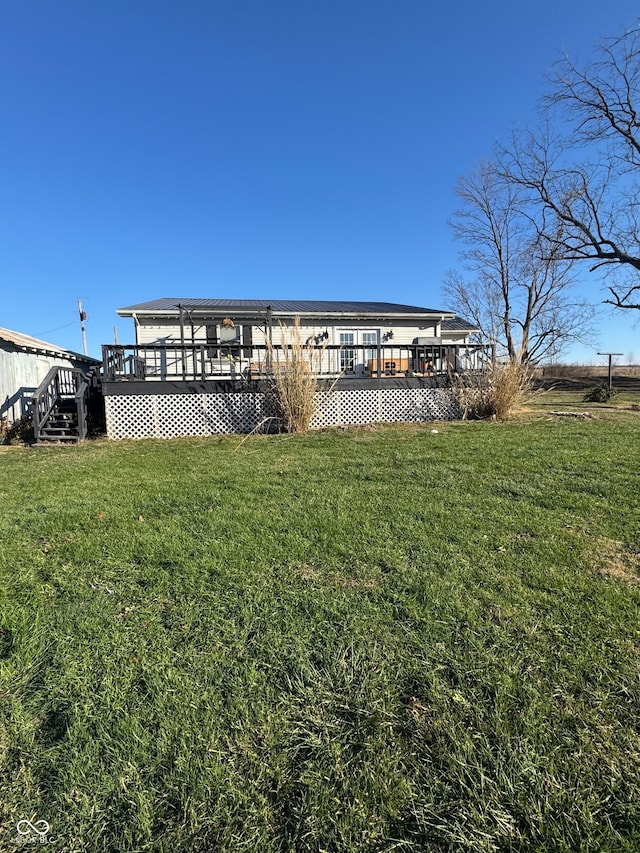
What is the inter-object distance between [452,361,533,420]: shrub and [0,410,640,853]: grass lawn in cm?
614

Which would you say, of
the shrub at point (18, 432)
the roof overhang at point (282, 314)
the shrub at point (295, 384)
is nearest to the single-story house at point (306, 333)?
the roof overhang at point (282, 314)

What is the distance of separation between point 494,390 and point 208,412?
6.75 m

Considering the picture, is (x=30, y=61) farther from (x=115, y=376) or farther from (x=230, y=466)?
(x=230, y=466)

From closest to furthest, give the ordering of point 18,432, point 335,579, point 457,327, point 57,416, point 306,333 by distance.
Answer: point 335,579, point 57,416, point 18,432, point 306,333, point 457,327

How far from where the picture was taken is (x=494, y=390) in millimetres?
9812

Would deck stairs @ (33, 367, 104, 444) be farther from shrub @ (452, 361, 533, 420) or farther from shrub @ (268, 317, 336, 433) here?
shrub @ (452, 361, 533, 420)

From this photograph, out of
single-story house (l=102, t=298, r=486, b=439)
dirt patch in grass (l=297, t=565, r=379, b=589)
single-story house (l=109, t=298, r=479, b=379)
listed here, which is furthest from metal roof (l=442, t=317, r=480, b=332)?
dirt patch in grass (l=297, t=565, r=379, b=589)

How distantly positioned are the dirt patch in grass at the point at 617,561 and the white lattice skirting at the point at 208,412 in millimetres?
6421

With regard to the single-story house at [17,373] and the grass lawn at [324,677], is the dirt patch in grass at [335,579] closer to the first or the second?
the grass lawn at [324,677]

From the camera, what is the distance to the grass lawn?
123cm

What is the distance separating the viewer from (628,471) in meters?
5.14

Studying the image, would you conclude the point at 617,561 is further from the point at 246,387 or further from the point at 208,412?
the point at 208,412

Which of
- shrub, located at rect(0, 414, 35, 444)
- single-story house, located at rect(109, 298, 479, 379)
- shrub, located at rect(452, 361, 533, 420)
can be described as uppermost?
single-story house, located at rect(109, 298, 479, 379)

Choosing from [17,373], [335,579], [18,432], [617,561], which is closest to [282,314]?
[17,373]
